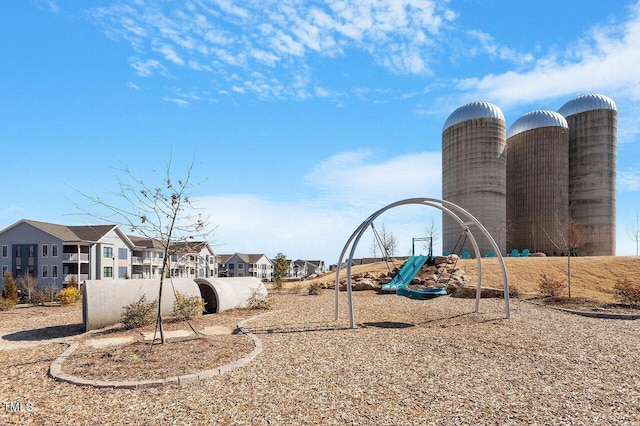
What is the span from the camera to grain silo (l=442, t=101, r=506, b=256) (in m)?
43.6

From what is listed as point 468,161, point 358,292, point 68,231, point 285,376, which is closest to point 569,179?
point 468,161

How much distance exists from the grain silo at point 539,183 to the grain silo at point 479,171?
5210mm

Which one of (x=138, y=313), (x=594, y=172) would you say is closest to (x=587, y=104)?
(x=594, y=172)

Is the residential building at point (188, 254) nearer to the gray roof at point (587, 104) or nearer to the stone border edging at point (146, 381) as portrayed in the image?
the stone border edging at point (146, 381)

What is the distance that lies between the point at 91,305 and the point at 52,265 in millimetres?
34422

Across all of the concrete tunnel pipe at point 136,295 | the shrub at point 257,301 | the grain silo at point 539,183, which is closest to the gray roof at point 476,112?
the grain silo at point 539,183

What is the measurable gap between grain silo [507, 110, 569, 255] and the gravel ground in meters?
42.7

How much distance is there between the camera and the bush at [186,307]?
37.1ft

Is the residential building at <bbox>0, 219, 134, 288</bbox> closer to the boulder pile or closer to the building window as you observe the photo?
the building window

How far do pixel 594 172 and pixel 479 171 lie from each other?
16.2 metres

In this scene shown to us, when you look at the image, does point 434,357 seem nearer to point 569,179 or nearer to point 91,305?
point 91,305

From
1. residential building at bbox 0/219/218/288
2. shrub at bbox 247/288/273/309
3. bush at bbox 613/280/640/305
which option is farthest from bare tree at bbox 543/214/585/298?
residential building at bbox 0/219/218/288

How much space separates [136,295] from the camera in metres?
11.0

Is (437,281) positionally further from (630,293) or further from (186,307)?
(186,307)
